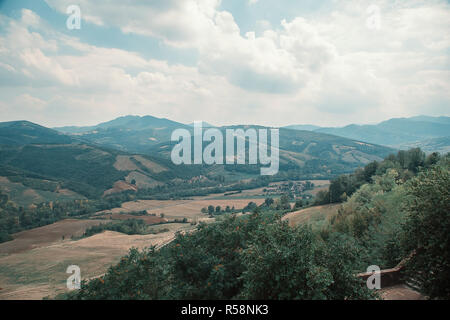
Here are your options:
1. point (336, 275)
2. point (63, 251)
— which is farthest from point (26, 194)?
point (336, 275)

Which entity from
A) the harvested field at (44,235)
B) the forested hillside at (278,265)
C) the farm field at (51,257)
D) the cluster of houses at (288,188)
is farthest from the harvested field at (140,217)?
the forested hillside at (278,265)

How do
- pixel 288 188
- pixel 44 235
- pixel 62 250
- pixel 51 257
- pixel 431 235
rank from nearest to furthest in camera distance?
pixel 431 235, pixel 51 257, pixel 62 250, pixel 44 235, pixel 288 188

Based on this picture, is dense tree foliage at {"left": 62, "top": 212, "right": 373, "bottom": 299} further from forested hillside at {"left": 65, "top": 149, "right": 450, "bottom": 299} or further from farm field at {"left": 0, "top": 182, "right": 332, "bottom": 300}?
farm field at {"left": 0, "top": 182, "right": 332, "bottom": 300}

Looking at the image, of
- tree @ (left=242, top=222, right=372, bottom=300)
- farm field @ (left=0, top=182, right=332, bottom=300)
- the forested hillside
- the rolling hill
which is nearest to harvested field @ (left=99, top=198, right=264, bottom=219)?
farm field @ (left=0, top=182, right=332, bottom=300)

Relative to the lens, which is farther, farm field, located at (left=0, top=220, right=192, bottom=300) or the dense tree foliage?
farm field, located at (left=0, top=220, right=192, bottom=300)

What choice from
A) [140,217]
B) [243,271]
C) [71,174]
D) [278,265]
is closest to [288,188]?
[140,217]

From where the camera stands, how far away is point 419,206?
13078 millimetres

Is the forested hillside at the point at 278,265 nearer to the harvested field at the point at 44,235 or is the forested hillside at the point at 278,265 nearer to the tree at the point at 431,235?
the tree at the point at 431,235

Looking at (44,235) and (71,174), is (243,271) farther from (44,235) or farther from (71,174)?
(71,174)

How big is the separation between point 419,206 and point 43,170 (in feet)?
664

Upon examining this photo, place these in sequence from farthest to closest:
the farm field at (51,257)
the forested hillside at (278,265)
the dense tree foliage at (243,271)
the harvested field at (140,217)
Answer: the harvested field at (140,217) → the farm field at (51,257) → the forested hillside at (278,265) → the dense tree foliage at (243,271)

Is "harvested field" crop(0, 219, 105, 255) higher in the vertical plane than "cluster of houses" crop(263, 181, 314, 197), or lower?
lower
